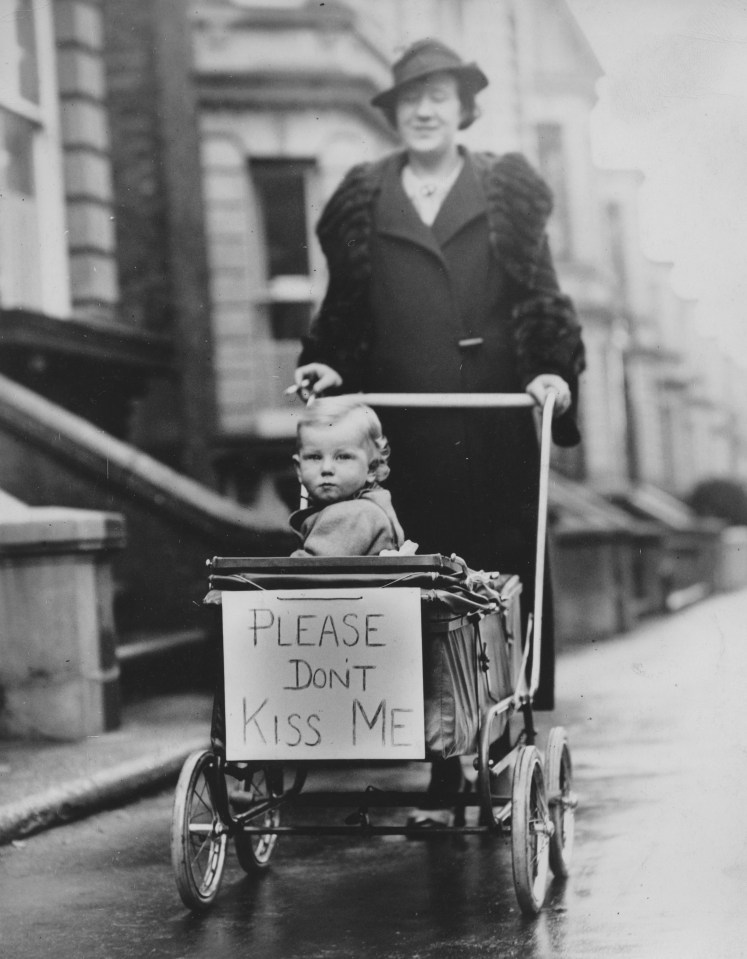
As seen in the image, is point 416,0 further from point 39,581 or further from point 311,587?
point 311,587

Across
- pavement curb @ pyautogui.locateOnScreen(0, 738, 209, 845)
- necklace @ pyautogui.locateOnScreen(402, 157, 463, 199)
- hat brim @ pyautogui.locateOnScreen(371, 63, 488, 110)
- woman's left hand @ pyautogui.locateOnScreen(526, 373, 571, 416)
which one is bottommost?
pavement curb @ pyautogui.locateOnScreen(0, 738, 209, 845)

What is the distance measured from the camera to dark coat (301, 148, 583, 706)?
5.23 meters

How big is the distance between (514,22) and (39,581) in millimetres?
3887

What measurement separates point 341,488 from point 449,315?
5.58ft

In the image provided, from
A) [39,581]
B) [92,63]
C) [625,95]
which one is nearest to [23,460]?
[39,581]

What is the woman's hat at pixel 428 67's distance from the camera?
553cm

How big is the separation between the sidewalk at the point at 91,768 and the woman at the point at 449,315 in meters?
1.67

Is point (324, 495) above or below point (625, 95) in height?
below

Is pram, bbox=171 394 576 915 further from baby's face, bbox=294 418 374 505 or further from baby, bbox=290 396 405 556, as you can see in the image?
baby's face, bbox=294 418 374 505

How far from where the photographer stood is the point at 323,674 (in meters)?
3.67

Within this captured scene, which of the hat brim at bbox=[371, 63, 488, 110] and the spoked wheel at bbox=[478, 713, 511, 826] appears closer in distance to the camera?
the spoked wheel at bbox=[478, 713, 511, 826]

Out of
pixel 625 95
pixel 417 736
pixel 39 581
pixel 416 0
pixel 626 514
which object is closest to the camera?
pixel 417 736

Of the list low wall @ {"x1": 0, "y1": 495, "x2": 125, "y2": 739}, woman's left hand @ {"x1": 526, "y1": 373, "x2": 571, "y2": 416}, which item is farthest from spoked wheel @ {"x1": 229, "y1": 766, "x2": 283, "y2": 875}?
low wall @ {"x1": 0, "y1": 495, "x2": 125, "y2": 739}

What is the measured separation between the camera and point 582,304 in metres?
9.21
